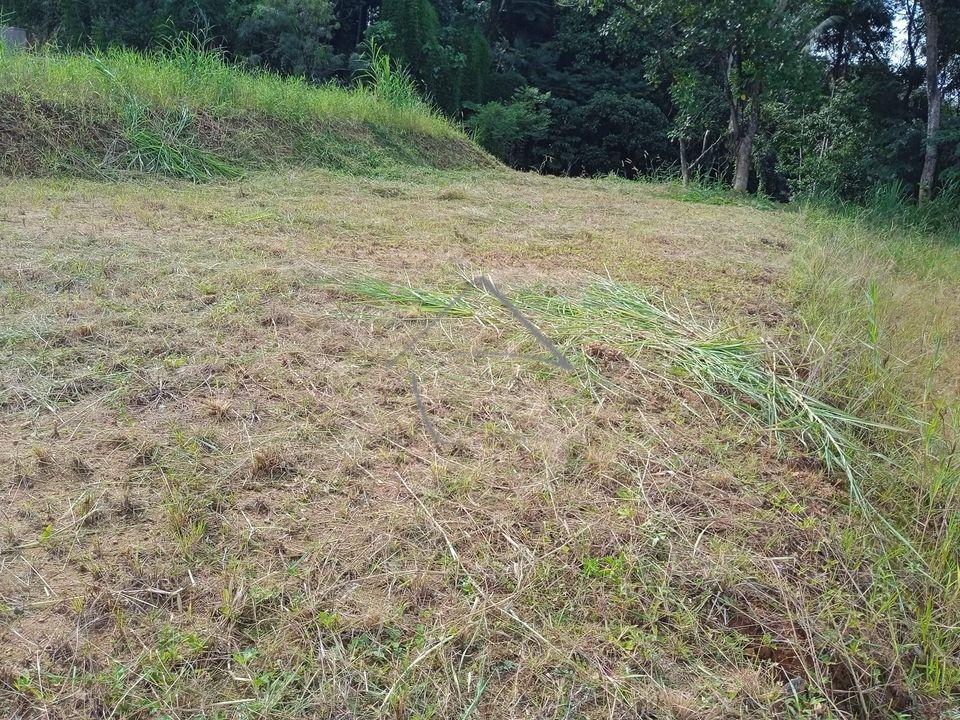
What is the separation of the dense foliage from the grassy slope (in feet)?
21.8

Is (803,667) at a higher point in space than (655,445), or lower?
lower

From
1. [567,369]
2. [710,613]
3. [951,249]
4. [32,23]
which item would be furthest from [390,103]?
[32,23]

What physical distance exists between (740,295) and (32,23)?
14990 mm

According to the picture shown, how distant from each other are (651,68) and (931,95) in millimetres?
3255

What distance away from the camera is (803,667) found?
1408mm

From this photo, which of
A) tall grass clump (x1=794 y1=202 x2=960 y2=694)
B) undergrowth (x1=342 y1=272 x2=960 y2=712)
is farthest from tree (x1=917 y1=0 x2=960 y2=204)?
undergrowth (x1=342 y1=272 x2=960 y2=712)

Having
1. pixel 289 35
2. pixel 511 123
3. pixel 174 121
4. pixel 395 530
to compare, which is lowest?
pixel 395 530

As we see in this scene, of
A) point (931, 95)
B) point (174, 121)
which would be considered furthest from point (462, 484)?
point (931, 95)

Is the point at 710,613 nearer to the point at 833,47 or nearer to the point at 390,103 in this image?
the point at 390,103

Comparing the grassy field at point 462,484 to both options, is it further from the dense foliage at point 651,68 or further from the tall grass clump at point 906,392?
the dense foliage at point 651,68

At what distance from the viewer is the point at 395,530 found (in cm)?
159

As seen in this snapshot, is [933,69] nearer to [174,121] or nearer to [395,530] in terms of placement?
[174,121]

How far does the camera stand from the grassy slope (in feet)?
4.24

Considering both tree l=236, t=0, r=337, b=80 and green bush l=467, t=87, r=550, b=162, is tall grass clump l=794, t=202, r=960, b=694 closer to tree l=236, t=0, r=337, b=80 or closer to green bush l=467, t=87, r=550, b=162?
green bush l=467, t=87, r=550, b=162
